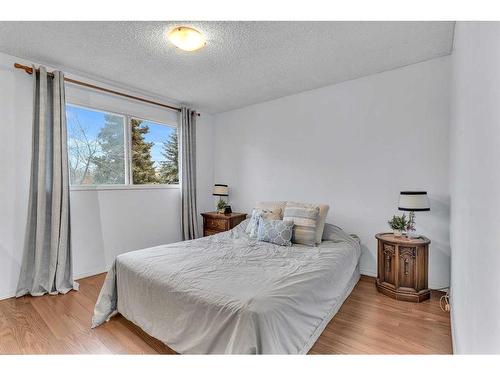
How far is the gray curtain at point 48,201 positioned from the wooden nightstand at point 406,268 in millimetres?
3355

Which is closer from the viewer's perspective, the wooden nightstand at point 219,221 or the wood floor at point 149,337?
the wood floor at point 149,337

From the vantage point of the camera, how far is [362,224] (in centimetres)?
316

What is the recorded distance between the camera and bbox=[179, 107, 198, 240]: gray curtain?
4.11 meters

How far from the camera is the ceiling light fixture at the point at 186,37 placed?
6.91ft

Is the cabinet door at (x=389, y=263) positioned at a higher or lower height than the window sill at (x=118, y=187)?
lower

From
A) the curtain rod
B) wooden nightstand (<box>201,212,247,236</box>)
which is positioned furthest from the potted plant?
the curtain rod

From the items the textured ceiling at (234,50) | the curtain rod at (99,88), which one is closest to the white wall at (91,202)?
the curtain rod at (99,88)

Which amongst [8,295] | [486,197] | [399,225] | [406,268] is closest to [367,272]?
[406,268]

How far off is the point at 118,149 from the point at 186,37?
205 centimetres

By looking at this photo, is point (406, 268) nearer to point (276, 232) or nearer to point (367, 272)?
point (367, 272)

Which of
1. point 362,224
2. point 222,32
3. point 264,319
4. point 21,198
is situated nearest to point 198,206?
point 21,198

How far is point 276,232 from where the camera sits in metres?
2.76

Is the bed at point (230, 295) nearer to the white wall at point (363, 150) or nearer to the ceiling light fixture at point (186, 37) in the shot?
the white wall at point (363, 150)

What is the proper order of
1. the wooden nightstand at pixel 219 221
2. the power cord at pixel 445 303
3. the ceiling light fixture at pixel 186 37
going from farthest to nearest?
the wooden nightstand at pixel 219 221
the power cord at pixel 445 303
the ceiling light fixture at pixel 186 37
